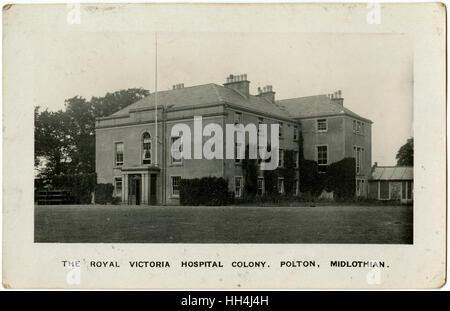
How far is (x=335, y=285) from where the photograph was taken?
7141 millimetres

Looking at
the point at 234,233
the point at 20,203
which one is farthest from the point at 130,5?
the point at 234,233

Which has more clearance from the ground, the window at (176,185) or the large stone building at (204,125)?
the large stone building at (204,125)

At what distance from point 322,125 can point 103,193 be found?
970 centimetres

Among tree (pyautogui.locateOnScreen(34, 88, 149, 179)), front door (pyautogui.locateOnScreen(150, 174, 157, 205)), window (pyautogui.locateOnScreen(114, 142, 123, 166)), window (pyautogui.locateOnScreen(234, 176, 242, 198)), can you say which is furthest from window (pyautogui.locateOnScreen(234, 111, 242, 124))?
window (pyautogui.locateOnScreen(114, 142, 123, 166))

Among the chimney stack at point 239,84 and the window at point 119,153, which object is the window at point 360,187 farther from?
the window at point 119,153

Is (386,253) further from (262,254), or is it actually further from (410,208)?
(262,254)

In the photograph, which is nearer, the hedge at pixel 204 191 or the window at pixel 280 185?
the hedge at pixel 204 191

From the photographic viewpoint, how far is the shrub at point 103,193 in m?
16.3

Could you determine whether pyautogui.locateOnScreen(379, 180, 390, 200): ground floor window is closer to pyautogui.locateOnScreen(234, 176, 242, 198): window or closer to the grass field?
the grass field

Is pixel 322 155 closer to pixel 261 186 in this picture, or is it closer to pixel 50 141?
pixel 261 186

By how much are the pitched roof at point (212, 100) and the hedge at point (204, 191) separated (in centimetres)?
254

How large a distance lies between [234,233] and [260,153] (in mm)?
2363

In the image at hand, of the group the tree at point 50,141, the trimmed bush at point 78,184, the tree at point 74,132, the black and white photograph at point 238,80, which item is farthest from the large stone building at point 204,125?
the black and white photograph at point 238,80

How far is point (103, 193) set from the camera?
1711cm
